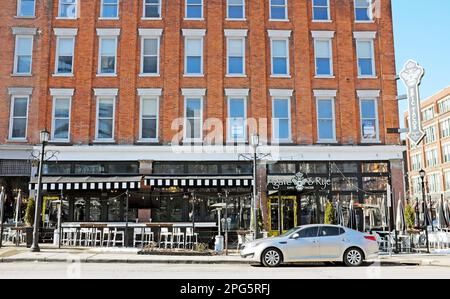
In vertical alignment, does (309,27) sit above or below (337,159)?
above

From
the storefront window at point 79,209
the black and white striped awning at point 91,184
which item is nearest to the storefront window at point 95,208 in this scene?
the storefront window at point 79,209

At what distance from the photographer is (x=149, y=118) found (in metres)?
25.5

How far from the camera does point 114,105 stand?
25.4 metres

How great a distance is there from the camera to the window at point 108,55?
→ 25.8 m

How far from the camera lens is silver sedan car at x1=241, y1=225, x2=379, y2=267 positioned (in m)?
14.4

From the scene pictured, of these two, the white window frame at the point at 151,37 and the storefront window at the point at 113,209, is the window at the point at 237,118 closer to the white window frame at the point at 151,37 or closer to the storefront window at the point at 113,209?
the white window frame at the point at 151,37

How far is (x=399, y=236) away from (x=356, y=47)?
458 inches

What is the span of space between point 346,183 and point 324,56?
7.59 metres

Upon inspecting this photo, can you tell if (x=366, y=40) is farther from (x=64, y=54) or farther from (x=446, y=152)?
(x=446, y=152)

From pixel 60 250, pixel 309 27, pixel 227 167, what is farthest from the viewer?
pixel 309 27

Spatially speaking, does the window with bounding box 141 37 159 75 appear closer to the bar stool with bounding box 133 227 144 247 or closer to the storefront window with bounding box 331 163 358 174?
the bar stool with bounding box 133 227 144 247

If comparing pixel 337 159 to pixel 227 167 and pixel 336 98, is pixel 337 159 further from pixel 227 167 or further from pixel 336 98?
pixel 227 167

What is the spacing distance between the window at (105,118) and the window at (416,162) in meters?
59.1
